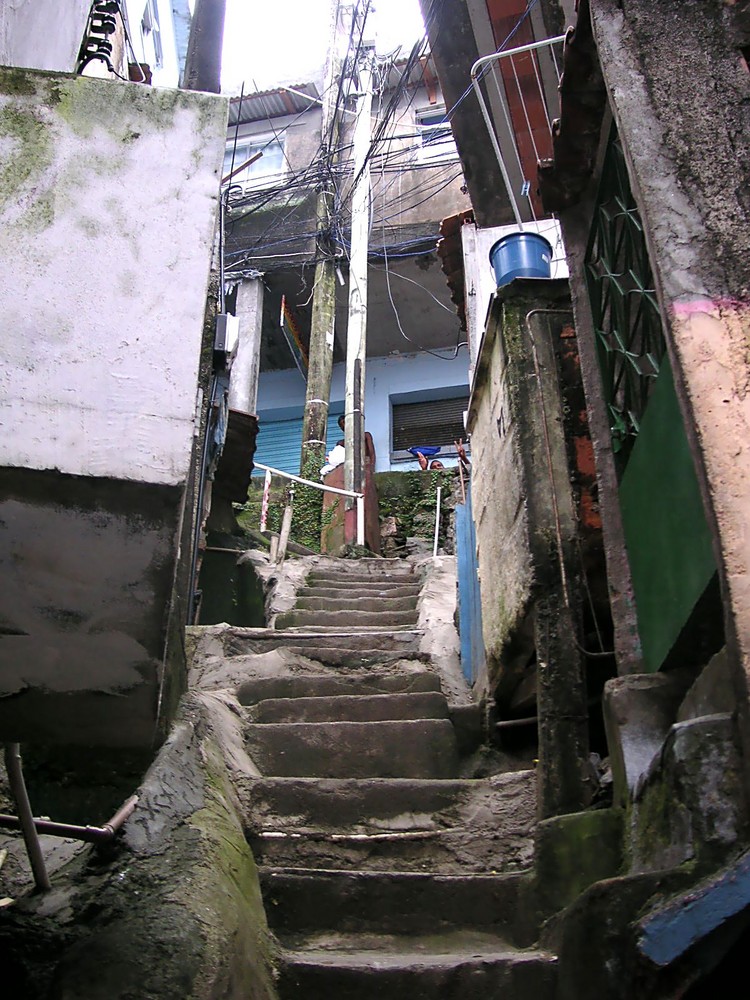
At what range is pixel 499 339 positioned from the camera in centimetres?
467

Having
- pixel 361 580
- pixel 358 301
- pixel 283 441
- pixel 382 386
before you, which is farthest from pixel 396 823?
pixel 283 441

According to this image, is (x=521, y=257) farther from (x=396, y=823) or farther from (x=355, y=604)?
(x=355, y=604)

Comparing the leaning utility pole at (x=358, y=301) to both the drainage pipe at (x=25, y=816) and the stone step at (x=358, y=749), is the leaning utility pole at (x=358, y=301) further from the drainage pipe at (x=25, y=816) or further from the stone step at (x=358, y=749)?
the drainage pipe at (x=25, y=816)

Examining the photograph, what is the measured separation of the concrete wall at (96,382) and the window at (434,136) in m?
12.8

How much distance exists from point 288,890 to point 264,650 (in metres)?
2.85

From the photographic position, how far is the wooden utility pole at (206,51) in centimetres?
569

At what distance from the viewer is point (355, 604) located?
7887mm

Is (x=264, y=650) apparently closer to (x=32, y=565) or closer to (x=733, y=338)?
(x=32, y=565)

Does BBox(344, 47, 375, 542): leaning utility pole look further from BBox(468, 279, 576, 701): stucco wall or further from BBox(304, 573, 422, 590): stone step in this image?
BBox(468, 279, 576, 701): stucco wall

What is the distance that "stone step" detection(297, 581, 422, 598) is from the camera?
26.9ft

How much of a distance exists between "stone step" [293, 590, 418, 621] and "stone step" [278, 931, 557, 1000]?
15.1ft

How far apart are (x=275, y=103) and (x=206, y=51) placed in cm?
1248

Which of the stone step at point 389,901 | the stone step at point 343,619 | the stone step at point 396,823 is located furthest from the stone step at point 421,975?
the stone step at point 343,619

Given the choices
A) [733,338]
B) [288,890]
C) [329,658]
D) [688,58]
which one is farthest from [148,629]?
[329,658]
